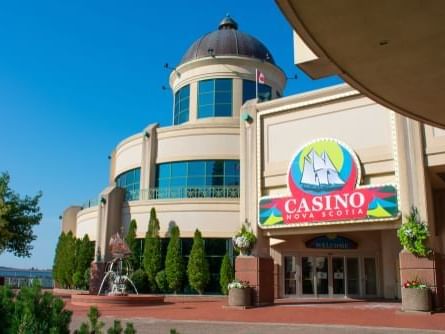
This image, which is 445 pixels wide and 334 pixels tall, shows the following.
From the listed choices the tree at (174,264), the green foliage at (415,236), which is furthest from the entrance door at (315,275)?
the green foliage at (415,236)

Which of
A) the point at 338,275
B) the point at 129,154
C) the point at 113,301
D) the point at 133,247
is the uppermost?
the point at 129,154

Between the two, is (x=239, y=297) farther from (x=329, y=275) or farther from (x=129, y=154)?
(x=129, y=154)

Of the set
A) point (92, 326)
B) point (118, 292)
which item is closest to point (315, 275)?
point (118, 292)

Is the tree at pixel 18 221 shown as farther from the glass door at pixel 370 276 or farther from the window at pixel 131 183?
the glass door at pixel 370 276

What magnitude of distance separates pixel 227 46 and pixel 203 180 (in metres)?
11.6

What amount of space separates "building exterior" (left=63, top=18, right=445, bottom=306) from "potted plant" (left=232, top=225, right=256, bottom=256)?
0.36m

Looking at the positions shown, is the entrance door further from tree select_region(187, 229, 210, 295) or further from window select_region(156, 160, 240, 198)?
window select_region(156, 160, 240, 198)

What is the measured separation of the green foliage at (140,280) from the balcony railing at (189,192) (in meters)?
→ 4.63

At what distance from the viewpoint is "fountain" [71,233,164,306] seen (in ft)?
69.2

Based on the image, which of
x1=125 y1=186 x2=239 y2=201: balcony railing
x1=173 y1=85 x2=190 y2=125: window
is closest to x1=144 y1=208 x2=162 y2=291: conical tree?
x1=125 y1=186 x2=239 y2=201: balcony railing

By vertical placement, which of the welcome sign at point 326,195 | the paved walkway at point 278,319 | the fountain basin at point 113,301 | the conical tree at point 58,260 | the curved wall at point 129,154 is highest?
the curved wall at point 129,154

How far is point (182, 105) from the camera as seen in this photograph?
36156 millimetres

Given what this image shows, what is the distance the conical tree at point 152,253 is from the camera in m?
27.0

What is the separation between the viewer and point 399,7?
439cm
